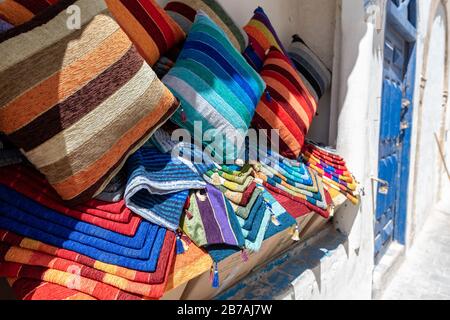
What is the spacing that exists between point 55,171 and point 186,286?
1.81 ft

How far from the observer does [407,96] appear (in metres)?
Answer: 3.22

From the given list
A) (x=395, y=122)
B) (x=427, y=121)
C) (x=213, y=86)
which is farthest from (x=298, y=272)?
(x=427, y=121)

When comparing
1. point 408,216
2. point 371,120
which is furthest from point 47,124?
point 408,216

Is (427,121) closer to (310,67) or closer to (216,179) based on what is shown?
(310,67)

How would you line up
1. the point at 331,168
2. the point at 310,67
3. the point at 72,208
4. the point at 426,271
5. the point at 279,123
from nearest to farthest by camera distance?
1. the point at 72,208
2. the point at 279,123
3. the point at 331,168
4. the point at 310,67
5. the point at 426,271

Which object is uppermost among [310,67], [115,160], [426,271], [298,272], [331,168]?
[310,67]

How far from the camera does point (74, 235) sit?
0.80 metres

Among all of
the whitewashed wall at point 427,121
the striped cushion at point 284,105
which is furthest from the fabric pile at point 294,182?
the whitewashed wall at point 427,121

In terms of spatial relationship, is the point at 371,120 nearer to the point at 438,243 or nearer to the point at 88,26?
the point at 88,26

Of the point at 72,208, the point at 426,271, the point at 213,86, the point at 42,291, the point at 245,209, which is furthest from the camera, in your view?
the point at 426,271

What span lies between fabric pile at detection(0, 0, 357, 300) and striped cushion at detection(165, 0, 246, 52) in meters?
0.22

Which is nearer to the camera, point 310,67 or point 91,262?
point 91,262

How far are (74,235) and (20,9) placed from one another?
599 millimetres

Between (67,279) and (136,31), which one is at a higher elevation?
(136,31)
